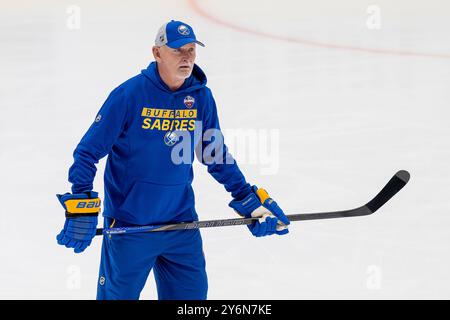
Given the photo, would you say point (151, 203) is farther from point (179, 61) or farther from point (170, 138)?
point (179, 61)

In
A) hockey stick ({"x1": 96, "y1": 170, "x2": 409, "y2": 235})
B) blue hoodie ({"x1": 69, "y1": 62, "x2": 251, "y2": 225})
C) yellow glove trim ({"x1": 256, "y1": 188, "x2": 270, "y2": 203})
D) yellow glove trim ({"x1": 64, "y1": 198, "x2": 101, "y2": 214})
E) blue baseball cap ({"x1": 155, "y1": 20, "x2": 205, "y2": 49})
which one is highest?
blue baseball cap ({"x1": 155, "y1": 20, "x2": 205, "y2": 49})

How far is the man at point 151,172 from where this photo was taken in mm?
2744

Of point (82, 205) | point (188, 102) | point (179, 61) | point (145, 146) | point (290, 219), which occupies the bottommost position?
point (290, 219)

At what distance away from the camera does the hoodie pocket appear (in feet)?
9.39

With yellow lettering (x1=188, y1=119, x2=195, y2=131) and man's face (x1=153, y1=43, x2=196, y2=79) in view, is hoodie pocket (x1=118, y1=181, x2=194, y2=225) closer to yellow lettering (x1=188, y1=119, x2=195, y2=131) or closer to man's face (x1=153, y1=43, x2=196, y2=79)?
yellow lettering (x1=188, y1=119, x2=195, y2=131)

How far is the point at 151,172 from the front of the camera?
285cm

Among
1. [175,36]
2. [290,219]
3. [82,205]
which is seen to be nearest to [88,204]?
[82,205]

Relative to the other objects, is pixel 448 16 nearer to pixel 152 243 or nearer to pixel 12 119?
pixel 12 119

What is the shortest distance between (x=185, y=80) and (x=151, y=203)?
42 cm

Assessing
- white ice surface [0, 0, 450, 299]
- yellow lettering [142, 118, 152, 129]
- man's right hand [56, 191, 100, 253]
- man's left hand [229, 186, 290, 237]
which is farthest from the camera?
white ice surface [0, 0, 450, 299]

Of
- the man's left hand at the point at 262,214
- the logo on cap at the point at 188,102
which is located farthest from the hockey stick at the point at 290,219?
the logo on cap at the point at 188,102

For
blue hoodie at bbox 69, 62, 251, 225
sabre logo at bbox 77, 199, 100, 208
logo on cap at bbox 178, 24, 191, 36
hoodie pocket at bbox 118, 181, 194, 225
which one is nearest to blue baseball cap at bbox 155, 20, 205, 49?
logo on cap at bbox 178, 24, 191, 36

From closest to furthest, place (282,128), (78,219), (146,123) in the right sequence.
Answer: (78,219)
(146,123)
(282,128)

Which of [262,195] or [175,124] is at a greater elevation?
[175,124]
